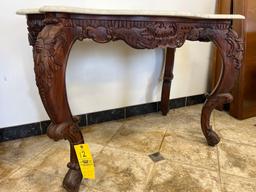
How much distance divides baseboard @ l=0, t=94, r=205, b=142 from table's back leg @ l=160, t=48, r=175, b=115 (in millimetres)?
85

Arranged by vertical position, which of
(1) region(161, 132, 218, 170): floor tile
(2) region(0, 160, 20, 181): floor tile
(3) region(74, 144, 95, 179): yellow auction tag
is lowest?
(2) region(0, 160, 20, 181): floor tile

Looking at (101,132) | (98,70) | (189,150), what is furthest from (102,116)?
(189,150)

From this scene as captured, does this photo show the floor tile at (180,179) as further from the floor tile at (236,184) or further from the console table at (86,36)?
the console table at (86,36)

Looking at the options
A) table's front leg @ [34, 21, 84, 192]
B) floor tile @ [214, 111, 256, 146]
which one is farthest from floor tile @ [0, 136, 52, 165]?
floor tile @ [214, 111, 256, 146]

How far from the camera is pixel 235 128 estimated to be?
1290 millimetres

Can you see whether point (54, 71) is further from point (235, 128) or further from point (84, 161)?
point (235, 128)

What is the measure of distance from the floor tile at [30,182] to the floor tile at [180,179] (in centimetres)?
34

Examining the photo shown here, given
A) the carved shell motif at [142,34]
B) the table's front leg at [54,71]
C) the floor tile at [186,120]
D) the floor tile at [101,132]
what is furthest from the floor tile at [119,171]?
the carved shell motif at [142,34]

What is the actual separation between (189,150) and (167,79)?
481 mm

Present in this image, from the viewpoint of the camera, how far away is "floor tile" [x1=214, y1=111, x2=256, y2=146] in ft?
3.85

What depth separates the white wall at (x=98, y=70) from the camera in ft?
3.41

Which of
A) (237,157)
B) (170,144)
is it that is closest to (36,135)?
(170,144)

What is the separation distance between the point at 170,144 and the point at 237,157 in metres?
0.30

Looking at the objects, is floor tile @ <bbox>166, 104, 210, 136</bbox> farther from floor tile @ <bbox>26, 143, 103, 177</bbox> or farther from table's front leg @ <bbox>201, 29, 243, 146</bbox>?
floor tile @ <bbox>26, 143, 103, 177</bbox>
